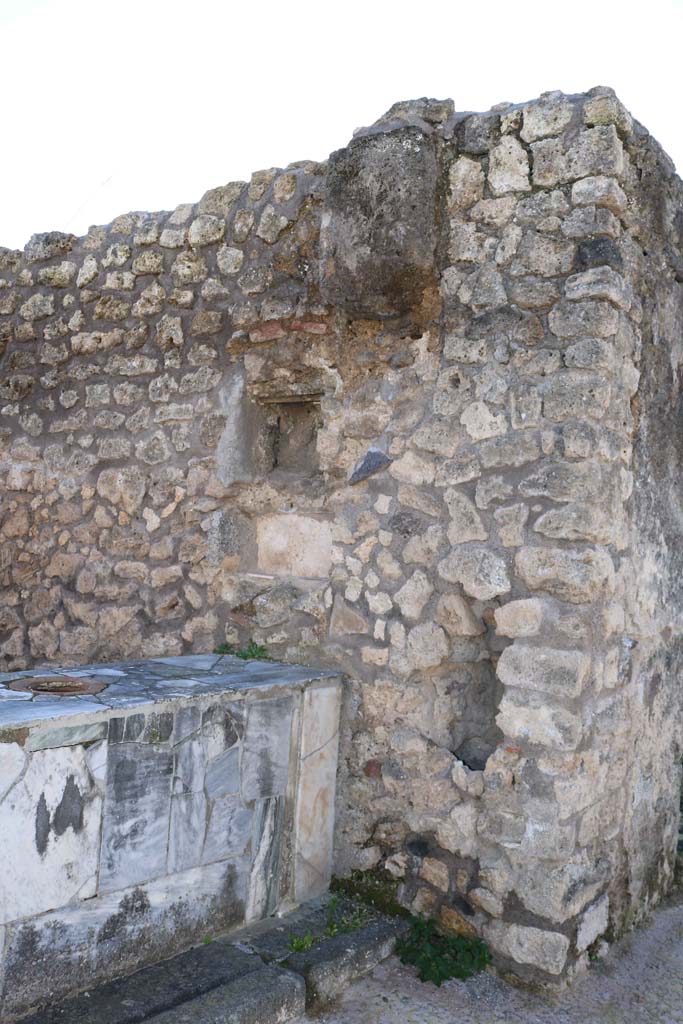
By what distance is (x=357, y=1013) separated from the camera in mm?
2760

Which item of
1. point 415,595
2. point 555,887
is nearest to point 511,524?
point 415,595

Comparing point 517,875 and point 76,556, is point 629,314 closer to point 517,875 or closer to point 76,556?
point 517,875

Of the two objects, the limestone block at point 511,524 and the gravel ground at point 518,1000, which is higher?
the limestone block at point 511,524

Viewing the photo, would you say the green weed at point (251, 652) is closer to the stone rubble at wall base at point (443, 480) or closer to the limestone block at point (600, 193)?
the stone rubble at wall base at point (443, 480)

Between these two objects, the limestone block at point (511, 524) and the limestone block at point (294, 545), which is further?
the limestone block at point (294, 545)

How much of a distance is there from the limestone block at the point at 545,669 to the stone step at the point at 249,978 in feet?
3.32

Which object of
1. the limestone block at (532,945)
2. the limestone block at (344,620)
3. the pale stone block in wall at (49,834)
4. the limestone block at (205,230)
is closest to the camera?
the pale stone block in wall at (49,834)

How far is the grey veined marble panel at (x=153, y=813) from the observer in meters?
2.42

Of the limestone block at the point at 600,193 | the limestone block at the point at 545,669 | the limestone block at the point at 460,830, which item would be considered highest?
the limestone block at the point at 600,193

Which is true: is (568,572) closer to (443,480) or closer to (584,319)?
(443,480)

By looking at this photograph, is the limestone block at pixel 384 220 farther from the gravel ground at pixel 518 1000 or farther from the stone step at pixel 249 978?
the gravel ground at pixel 518 1000

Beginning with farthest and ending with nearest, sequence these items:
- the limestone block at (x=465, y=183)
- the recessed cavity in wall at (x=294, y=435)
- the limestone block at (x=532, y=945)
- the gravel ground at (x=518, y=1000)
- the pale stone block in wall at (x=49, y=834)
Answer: the recessed cavity in wall at (x=294, y=435), the limestone block at (x=465, y=183), the limestone block at (x=532, y=945), the gravel ground at (x=518, y=1000), the pale stone block in wall at (x=49, y=834)

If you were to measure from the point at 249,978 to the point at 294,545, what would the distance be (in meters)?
1.61

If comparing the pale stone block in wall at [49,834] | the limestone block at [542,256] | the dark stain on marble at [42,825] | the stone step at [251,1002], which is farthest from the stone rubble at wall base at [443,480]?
the dark stain on marble at [42,825]
